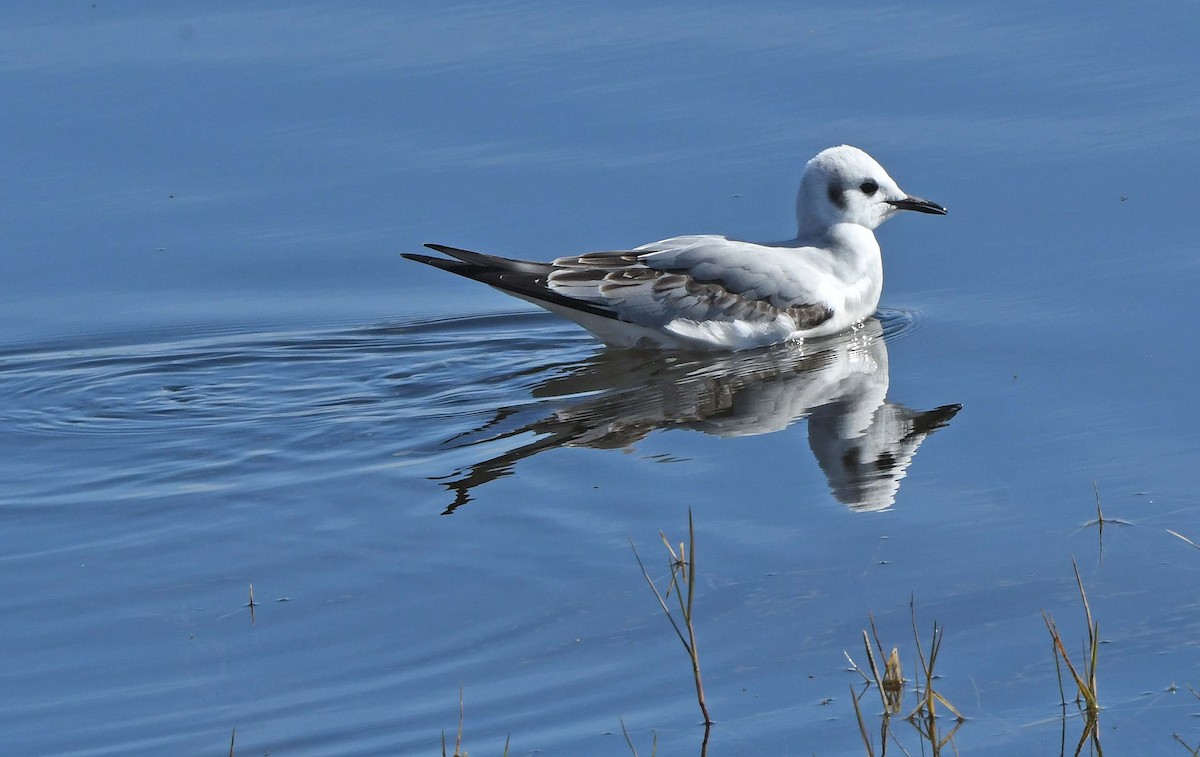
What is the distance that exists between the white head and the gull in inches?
14.9

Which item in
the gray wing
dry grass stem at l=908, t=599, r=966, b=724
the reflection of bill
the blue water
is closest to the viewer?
dry grass stem at l=908, t=599, r=966, b=724

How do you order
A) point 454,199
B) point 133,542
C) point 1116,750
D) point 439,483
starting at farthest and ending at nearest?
point 454,199 < point 439,483 < point 133,542 < point 1116,750

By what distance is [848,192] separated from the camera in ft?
32.0

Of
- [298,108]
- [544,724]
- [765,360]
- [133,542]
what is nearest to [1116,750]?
[544,724]

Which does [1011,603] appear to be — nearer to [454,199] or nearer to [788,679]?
[788,679]

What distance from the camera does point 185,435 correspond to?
7.97m

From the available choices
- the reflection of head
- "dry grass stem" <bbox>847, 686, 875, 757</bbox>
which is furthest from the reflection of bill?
"dry grass stem" <bbox>847, 686, 875, 757</bbox>

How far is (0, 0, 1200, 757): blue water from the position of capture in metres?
5.59

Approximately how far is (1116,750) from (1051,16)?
8199mm

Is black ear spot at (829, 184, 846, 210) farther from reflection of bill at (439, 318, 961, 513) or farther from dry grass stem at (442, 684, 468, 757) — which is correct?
dry grass stem at (442, 684, 468, 757)

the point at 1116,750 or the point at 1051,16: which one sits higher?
the point at 1051,16

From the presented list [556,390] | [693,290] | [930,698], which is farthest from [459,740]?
[693,290]

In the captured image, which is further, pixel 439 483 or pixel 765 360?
pixel 765 360

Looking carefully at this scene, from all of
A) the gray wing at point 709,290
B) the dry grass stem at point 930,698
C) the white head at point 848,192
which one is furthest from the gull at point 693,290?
the dry grass stem at point 930,698
